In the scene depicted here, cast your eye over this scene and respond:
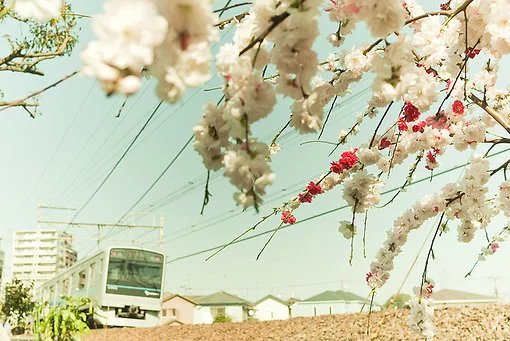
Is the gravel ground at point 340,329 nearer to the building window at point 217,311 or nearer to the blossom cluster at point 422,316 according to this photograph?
the blossom cluster at point 422,316

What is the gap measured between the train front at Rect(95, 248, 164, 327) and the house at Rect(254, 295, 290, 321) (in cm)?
3991

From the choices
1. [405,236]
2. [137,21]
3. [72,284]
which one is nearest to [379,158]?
[405,236]

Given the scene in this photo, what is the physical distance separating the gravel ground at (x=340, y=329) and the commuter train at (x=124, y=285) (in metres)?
0.73

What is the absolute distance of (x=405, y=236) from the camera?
3.87m

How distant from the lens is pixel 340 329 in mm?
8938

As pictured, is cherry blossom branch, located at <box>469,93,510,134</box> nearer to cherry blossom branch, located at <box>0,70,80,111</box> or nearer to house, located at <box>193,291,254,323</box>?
cherry blossom branch, located at <box>0,70,80,111</box>

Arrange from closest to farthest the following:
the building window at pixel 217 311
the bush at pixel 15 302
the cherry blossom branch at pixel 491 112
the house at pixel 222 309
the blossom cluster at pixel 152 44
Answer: the blossom cluster at pixel 152 44, the cherry blossom branch at pixel 491 112, the bush at pixel 15 302, the house at pixel 222 309, the building window at pixel 217 311

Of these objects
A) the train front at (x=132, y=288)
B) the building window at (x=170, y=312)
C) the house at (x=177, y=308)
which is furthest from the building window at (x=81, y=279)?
the building window at (x=170, y=312)

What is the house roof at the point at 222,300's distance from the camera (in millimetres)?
49562

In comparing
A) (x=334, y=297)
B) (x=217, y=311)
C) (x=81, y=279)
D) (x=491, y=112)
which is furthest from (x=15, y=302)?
(x=491, y=112)

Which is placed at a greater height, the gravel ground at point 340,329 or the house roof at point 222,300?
the house roof at point 222,300

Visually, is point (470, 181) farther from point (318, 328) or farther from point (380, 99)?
point (318, 328)

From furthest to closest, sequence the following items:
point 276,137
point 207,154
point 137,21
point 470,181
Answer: point 470,181, point 276,137, point 207,154, point 137,21

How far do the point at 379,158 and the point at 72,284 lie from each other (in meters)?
14.4
